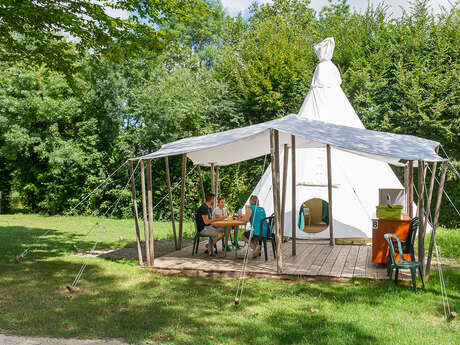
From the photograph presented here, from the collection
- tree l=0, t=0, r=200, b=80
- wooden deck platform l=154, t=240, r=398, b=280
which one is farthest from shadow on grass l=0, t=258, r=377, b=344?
tree l=0, t=0, r=200, b=80

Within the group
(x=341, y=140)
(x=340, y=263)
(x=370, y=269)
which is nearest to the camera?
(x=341, y=140)

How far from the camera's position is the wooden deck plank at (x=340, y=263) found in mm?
6418

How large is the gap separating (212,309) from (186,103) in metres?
11.7

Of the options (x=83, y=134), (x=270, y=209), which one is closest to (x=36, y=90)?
(x=83, y=134)

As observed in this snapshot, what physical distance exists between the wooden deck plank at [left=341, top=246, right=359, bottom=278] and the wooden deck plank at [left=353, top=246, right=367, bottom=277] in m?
0.06

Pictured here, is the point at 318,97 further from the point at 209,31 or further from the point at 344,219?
the point at 209,31

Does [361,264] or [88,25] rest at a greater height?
[88,25]

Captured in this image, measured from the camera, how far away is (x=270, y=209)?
35.2 ft

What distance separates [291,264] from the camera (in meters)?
7.14

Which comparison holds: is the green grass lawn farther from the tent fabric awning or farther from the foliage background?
the foliage background

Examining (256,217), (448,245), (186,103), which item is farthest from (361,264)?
(186,103)

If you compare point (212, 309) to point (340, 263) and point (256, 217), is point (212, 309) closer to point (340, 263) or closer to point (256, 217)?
point (256, 217)

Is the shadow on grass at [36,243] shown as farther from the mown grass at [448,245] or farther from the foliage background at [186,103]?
the mown grass at [448,245]

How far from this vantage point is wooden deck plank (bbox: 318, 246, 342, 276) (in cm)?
650
